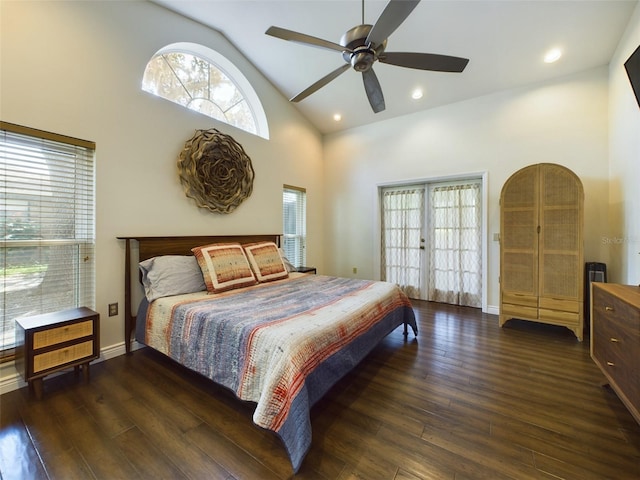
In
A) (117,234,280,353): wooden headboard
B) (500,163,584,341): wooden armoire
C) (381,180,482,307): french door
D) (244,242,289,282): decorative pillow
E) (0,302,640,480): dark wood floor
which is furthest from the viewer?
(381,180,482,307): french door

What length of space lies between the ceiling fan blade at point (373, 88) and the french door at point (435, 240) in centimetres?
212

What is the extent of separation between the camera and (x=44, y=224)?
7.06 feet

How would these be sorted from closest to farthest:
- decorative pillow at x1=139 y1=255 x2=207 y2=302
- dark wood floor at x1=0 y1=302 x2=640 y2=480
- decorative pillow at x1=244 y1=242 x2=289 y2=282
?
dark wood floor at x1=0 y1=302 x2=640 y2=480, decorative pillow at x1=139 y1=255 x2=207 y2=302, decorative pillow at x1=244 y1=242 x2=289 y2=282

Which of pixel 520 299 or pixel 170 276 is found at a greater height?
pixel 170 276

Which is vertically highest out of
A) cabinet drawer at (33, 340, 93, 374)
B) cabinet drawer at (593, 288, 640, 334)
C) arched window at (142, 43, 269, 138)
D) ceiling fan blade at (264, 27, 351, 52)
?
arched window at (142, 43, 269, 138)

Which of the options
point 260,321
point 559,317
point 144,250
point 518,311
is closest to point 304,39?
point 260,321

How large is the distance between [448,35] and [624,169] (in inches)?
90.0

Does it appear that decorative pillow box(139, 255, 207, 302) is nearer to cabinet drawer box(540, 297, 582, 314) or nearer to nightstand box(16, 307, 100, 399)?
nightstand box(16, 307, 100, 399)

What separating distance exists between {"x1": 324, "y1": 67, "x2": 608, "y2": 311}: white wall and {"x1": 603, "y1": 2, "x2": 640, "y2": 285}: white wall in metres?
0.13

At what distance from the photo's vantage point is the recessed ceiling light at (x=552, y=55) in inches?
114

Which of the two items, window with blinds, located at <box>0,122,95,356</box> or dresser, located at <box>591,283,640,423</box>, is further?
window with blinds, located at <box>0,122,95,356</box>

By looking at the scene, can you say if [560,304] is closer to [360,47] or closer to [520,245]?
[520,245]

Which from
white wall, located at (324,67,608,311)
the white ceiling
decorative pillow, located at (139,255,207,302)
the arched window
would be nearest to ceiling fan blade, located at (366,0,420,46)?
the white ceiling

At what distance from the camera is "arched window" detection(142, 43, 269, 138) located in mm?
2973
